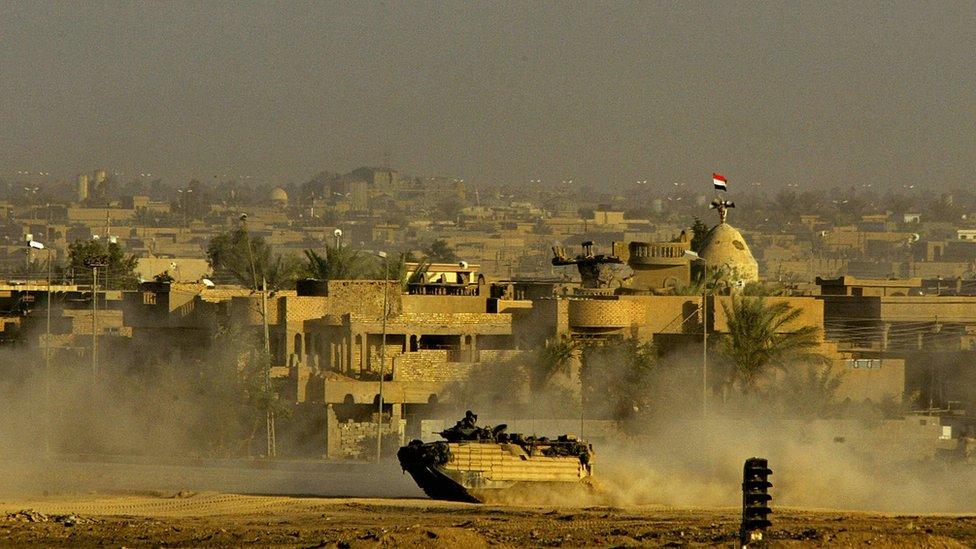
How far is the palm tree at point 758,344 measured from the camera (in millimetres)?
59906

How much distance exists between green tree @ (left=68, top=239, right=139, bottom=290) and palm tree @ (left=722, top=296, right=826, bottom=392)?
3335 cm

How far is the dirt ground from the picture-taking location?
106 feet

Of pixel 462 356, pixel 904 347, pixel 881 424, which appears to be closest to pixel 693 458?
pixel 881 424

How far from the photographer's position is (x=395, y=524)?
3500 cm

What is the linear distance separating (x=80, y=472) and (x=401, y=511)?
8429mm

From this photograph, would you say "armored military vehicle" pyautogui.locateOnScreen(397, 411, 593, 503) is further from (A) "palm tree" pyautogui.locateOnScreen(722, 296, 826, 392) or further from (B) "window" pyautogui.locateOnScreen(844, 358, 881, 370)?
(B) "window" pyautogui.locateOnScreen(844, 358, 881, 370)

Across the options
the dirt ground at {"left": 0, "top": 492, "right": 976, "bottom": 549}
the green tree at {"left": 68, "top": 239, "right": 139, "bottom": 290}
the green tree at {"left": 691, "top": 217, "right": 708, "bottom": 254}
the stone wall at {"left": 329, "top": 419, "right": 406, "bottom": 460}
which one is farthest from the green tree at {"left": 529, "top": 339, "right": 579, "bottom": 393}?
the green tree at {"left": 68, "top": 239, "right": 139, "bottom": 290}

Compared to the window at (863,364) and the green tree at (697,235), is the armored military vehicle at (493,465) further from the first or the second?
the green tree at (697,235)

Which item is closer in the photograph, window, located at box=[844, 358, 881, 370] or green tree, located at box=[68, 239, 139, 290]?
window, located at box=[844, 358, 881, 370]

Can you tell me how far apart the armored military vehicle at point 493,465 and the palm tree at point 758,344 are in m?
19.7

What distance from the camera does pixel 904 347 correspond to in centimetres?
7800

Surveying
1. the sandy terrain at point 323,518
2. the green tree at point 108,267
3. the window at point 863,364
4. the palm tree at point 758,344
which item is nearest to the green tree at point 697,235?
the green tree at point 108,267

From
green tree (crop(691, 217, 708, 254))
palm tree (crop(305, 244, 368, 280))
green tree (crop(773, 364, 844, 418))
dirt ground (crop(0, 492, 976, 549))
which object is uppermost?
green tree (crop(691, 217, 708, 254))

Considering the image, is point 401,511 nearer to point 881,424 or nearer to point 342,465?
point 342,465
